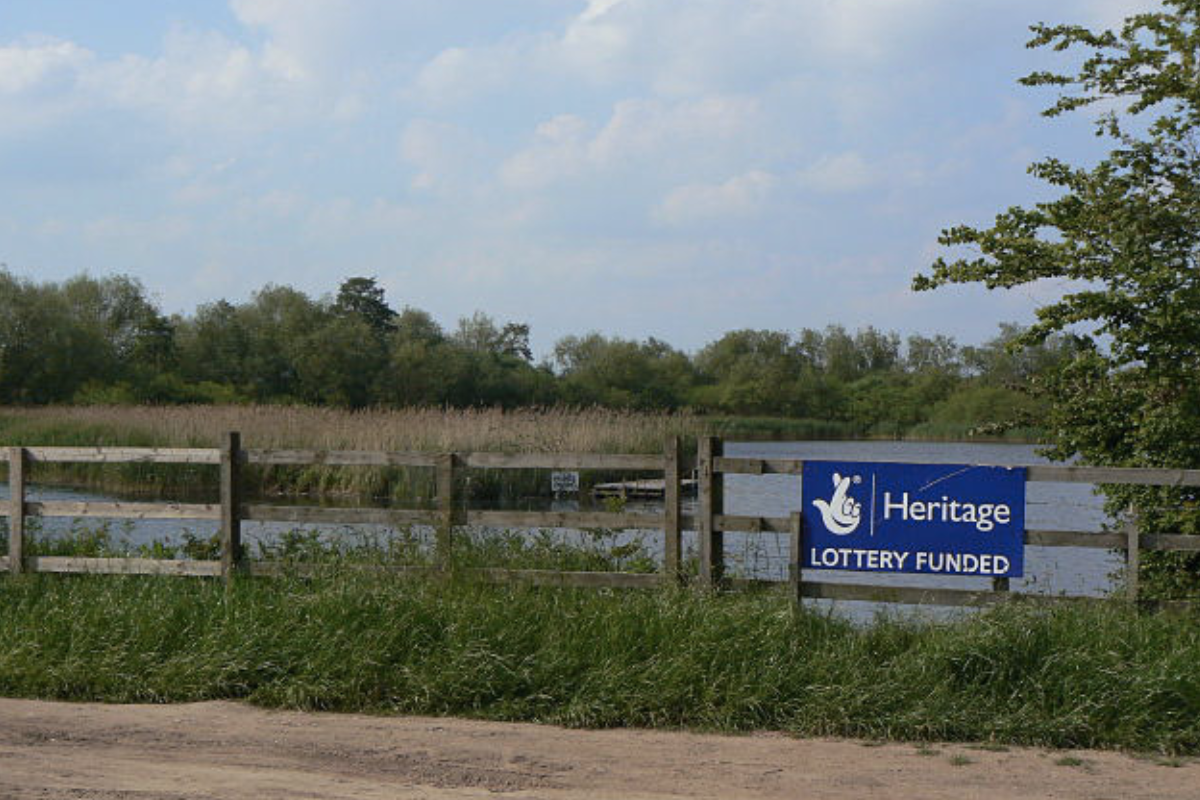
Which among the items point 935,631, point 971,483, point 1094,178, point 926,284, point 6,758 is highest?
point 1094,178

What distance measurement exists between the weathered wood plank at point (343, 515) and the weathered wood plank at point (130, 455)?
545mm

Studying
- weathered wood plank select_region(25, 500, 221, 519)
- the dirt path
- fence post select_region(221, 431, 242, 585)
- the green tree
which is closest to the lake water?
weathered wood plank select_region(25, 500, 221, 519)

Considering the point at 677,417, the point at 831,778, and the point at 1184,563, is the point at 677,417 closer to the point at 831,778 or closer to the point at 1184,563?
the point at 1184,563

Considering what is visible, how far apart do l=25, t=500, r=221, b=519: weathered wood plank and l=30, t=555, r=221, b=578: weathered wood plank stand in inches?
14.9

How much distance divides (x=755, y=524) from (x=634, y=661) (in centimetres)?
161

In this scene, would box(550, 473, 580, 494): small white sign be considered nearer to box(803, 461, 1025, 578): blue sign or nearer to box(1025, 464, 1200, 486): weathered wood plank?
box(803, 461, 1025, 578): blue sign

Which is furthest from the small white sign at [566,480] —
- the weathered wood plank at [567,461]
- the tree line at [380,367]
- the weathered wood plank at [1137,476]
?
the tree line at [380,367]

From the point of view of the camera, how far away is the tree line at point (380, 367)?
59969 millimetres

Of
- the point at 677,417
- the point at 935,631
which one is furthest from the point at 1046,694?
the point at 677,417

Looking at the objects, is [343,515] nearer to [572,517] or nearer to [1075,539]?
[572,517]

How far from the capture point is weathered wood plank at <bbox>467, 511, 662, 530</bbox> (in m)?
9.98

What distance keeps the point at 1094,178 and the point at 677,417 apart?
68.2ft

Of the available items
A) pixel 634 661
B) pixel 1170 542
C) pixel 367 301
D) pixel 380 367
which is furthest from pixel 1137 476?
pixel 367 301

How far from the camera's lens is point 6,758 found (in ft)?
23.5
